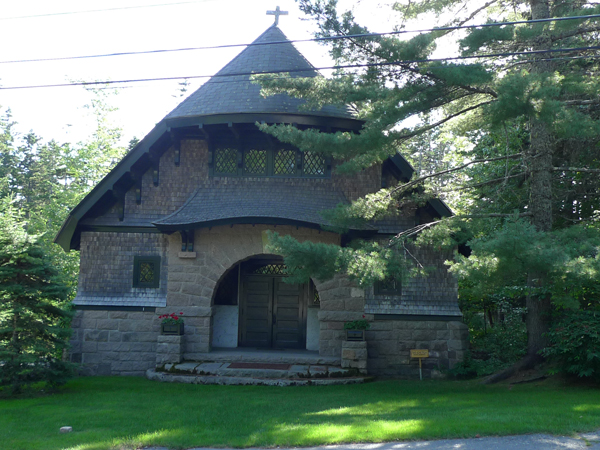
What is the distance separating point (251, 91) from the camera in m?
13.2

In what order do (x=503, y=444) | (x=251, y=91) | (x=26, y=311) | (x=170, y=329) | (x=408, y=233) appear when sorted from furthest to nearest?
1. (x=251, y=91)
2. (x=170, y=329)
3. (x=408, y=233)
4. (x=26, y=311)
5. (x=503, y=444)

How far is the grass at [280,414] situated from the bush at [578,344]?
401 mm

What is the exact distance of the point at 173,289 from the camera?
1254 centimetres

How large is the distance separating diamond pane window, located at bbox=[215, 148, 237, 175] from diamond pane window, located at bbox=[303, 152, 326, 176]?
5.81ft

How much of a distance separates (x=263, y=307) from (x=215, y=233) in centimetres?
285

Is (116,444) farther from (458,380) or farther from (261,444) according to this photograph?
(458,380)

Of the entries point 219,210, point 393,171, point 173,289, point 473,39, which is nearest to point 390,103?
point 473,39

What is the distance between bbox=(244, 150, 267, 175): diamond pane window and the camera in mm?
13266

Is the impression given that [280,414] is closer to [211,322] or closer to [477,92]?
[211,322]

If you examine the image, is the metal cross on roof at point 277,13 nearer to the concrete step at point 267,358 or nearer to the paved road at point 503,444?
the concrete step at point 267,358

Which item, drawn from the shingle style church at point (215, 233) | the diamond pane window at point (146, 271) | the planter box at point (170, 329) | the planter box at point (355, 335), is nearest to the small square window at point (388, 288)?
the shingle style church at point (215, 233)

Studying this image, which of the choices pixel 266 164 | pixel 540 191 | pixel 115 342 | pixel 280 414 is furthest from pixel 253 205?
pixel 540 191

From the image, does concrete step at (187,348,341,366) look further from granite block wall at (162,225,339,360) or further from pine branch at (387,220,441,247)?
pine branch at (387,220,441,247)

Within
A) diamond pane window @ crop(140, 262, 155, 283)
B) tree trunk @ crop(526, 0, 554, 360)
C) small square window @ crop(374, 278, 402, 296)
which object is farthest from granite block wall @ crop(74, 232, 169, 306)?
tree trunk @ crop(526, 0, 554, 360)
